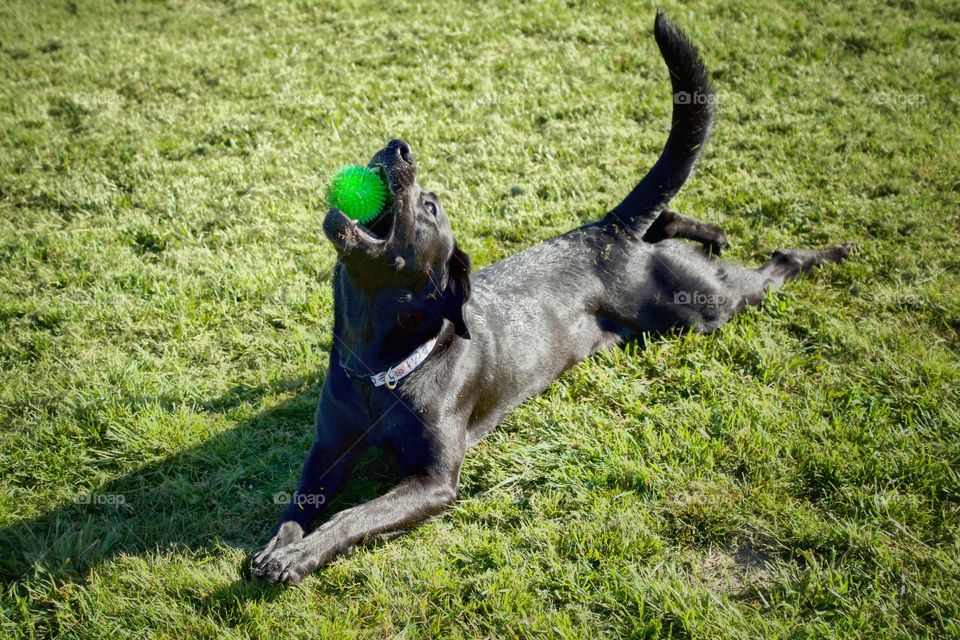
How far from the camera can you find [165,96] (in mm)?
7188

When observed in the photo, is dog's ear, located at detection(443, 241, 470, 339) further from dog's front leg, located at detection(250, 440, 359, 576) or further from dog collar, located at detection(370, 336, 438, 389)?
dog's front leg, located at detection(250, 440, 359, 576)

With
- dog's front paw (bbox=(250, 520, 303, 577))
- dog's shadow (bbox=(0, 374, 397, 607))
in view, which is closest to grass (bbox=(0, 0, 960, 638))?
dog's shadow (bbox=(0, 374, 397, 607))

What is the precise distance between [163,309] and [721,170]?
14.6ft

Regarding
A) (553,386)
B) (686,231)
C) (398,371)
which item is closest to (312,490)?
(398,371)

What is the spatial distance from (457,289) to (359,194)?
0.65m

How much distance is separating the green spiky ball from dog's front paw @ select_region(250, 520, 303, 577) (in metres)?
Answer: 1.41

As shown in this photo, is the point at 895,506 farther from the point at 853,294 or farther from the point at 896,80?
the point at 896,80

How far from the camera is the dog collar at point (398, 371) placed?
10.7 ft

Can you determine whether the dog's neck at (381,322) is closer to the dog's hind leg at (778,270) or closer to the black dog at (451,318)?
the black dog at (451,318)

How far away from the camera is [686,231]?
479cm

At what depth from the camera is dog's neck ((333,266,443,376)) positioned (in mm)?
3268
